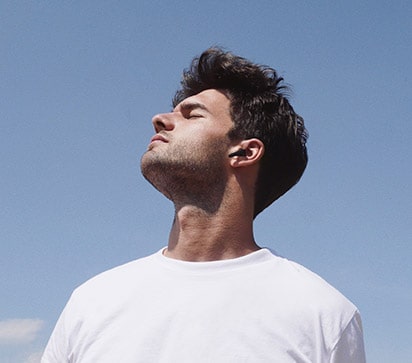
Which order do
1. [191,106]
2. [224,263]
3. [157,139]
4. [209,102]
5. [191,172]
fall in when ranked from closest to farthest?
1. [224,263]
2. [191,172]
3. [157,139]
4. [191,106]
5. [209,102]

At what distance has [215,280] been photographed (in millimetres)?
5246

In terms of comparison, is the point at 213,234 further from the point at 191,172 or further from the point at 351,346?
the point at 351,346

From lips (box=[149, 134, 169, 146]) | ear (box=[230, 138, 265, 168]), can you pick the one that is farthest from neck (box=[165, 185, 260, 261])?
lips (box=[149, 134, 169, 146])

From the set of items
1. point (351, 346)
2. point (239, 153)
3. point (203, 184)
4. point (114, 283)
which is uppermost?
point (239, 153)

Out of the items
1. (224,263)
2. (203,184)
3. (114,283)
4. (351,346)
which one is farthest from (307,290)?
(114,283)

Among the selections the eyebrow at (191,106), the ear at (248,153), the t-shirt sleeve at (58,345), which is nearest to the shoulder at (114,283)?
the t-shirt sleeve at (58,345)

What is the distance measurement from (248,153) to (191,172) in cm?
68

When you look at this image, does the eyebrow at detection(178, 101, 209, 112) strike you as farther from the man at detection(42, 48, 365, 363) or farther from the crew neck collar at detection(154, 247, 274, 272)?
the crew neck collar at detection(154, 247, 274, 272)

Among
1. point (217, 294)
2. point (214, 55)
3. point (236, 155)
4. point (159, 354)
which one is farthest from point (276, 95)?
point (159, 354)

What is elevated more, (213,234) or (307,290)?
(213,234)

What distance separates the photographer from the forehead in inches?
244

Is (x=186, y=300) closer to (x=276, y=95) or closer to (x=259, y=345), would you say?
(x=259, y=345)

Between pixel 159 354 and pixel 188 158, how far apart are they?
172cm

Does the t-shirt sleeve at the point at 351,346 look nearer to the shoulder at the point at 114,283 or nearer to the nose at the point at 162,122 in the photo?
the shoulder at the point at 114,283
